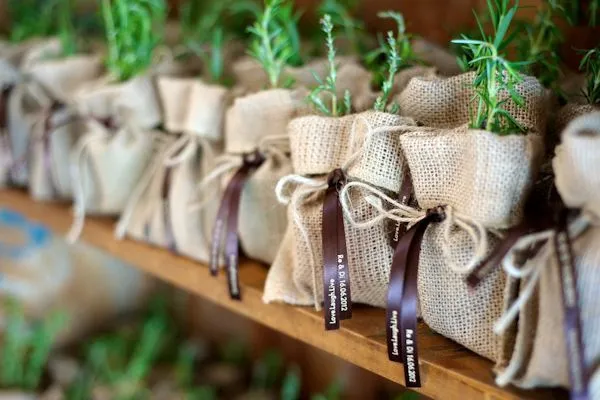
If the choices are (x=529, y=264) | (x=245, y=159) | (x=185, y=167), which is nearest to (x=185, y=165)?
(x=185, y=167)

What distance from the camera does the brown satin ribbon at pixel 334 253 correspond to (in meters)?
0.58

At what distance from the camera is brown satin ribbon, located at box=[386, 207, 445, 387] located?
20.9 inches

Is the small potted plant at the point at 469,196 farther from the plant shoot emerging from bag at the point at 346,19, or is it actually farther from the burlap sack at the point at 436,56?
the plant shoot emerging from bag at the point at 346,19

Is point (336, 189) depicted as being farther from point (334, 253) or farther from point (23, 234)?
point (23, 234)

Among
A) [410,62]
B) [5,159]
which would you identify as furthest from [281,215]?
[5,159]

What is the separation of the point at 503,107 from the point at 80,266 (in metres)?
0.92

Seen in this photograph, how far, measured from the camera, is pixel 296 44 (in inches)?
30.6

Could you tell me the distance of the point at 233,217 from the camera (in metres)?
0.70

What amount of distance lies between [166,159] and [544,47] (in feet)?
1.41

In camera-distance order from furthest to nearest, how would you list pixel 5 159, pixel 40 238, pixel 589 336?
pixel 40 238
pixel 5 159
pixel 589 336

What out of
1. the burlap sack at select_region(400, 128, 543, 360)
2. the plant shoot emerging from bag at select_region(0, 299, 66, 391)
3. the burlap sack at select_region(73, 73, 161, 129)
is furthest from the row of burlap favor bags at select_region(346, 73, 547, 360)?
the plant shoot emerging from bag at select_region(0, 299, 66, 391)

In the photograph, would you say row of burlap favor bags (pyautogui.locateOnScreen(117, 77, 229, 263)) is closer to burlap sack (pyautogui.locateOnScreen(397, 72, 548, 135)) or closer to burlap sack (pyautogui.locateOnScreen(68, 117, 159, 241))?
burlap sack (pyautogui.locateOnScreen(68, 117, 159, 241))

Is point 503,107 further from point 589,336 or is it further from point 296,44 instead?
point 296,44

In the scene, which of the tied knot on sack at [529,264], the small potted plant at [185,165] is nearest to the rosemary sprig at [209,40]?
the small potted plant at [185,165]
